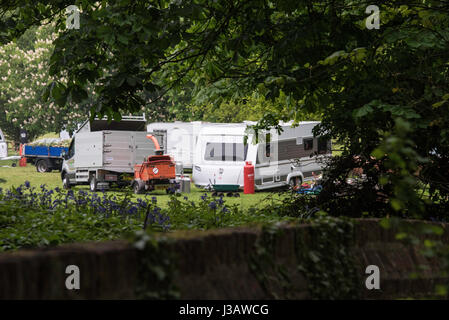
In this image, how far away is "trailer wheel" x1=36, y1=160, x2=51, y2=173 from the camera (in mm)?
47125

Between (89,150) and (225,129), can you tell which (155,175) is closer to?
(225,129)

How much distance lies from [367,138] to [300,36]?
2.09 metres

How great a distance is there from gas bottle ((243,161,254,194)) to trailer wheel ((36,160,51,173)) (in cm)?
2100

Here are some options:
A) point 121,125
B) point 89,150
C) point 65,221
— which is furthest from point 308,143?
point 65,221

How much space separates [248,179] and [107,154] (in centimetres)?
643

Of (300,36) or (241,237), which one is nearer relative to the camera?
(241,237)

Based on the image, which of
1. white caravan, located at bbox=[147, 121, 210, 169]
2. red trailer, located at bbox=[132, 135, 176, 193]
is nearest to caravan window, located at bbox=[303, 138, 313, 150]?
red trailer, located at bbox=[132, 135, 176, 193]

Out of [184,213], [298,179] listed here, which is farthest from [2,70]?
[184,213]
